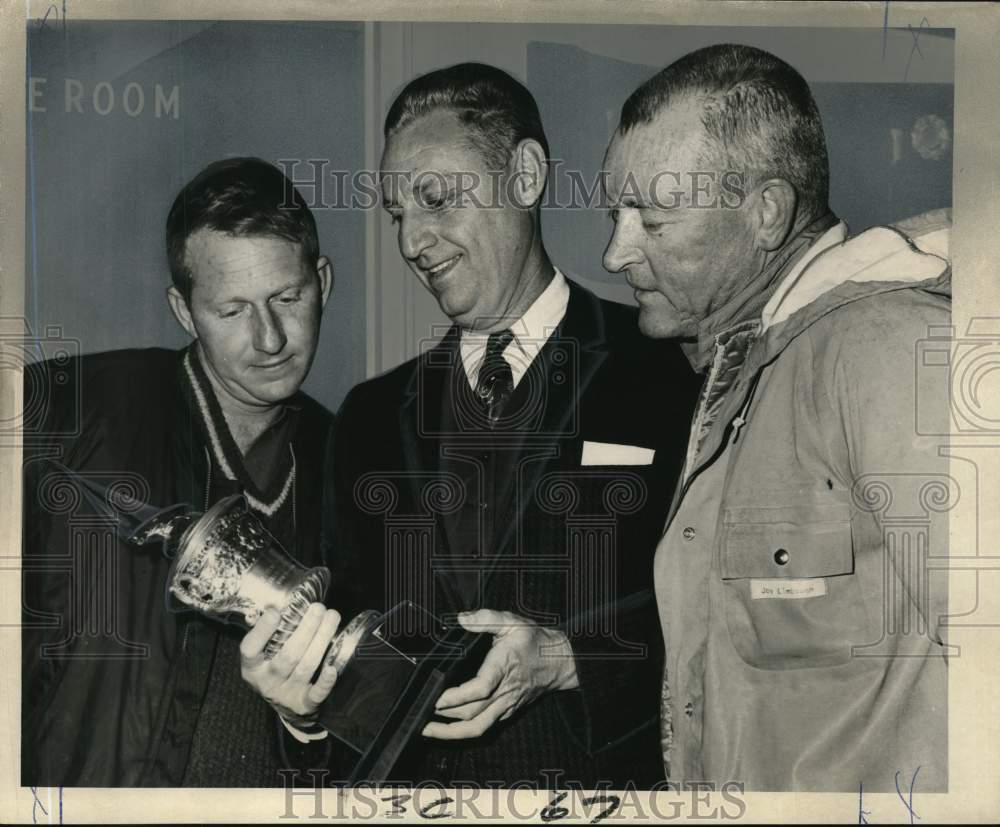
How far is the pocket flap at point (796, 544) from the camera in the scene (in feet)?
12.4

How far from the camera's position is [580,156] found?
3973mm

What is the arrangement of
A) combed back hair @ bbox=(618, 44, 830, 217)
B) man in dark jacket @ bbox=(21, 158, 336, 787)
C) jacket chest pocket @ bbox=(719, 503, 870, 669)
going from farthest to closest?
man in dark jacket @ bbox=(21, 158, 336, 787) < combed back hair @ bbox=(618, 44, 830, 217) < jacket chest pocket @ bbox=(719, 503, 870, 669)

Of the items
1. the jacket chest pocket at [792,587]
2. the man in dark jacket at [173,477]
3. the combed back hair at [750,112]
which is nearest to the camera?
the jacket chest pocket at [792,587]

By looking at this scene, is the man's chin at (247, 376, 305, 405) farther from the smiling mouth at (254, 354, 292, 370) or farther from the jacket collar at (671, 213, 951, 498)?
the jacket collar at (671, 213, 951, 498)

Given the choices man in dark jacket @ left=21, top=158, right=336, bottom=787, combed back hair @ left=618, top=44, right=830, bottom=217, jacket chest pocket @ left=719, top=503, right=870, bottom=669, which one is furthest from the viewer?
man in dark jacket @ left=21, top=158, right=336, bottom=787

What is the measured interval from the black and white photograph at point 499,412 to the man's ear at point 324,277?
0.04ft

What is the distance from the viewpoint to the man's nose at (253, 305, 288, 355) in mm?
3980

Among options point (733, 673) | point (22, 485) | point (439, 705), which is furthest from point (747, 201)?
point (22, 485)

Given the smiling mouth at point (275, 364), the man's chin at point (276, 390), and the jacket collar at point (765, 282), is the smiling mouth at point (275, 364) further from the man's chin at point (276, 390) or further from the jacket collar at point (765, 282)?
the jacket collar at point (765, 282)

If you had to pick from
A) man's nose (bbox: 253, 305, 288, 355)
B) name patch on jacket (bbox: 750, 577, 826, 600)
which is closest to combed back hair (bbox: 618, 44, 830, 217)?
name patch on jacket (bbox: 750, 577, 826, 600)

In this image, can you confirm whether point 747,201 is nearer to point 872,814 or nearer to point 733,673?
point 733,673

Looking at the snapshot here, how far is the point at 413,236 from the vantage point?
3.98 metres

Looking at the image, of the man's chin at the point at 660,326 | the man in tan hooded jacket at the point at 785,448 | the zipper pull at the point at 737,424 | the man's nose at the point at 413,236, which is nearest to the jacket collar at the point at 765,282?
the man in tan hooded jacket at the point at 785,448

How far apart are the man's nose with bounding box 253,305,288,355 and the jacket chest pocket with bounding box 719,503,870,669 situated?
1409 mm
